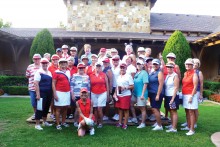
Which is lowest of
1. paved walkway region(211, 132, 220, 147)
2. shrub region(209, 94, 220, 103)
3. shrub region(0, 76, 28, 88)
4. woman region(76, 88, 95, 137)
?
shrub region(209, 94, 220, 103)

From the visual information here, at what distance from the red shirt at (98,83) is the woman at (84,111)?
1.29 ft

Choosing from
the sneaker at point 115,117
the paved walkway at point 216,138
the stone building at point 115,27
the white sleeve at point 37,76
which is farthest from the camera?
the stone building at point 115,27

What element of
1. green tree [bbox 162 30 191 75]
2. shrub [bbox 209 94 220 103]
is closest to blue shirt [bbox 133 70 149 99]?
shrub [bbox 209 94 220 103]

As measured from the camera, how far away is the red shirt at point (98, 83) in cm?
588

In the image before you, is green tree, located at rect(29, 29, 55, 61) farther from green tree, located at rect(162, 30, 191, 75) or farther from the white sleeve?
the white sleeve

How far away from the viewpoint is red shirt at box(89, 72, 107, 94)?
5.88m

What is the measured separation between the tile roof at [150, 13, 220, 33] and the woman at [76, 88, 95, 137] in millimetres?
13174

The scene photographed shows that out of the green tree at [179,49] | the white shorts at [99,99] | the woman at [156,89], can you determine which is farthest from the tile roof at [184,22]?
the white shorts at [99,99]

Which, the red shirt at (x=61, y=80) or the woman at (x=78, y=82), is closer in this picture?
the red shirt at (x=61, y=80)

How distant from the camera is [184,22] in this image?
19453 millimetres

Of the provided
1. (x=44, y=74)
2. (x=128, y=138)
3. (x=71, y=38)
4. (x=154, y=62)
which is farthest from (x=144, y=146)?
(x=71, y=38)

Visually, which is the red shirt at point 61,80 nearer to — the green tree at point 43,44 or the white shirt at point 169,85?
the white shirt at point 169,85

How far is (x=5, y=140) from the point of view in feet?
16.9

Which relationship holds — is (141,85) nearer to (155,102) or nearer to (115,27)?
(155,102)
